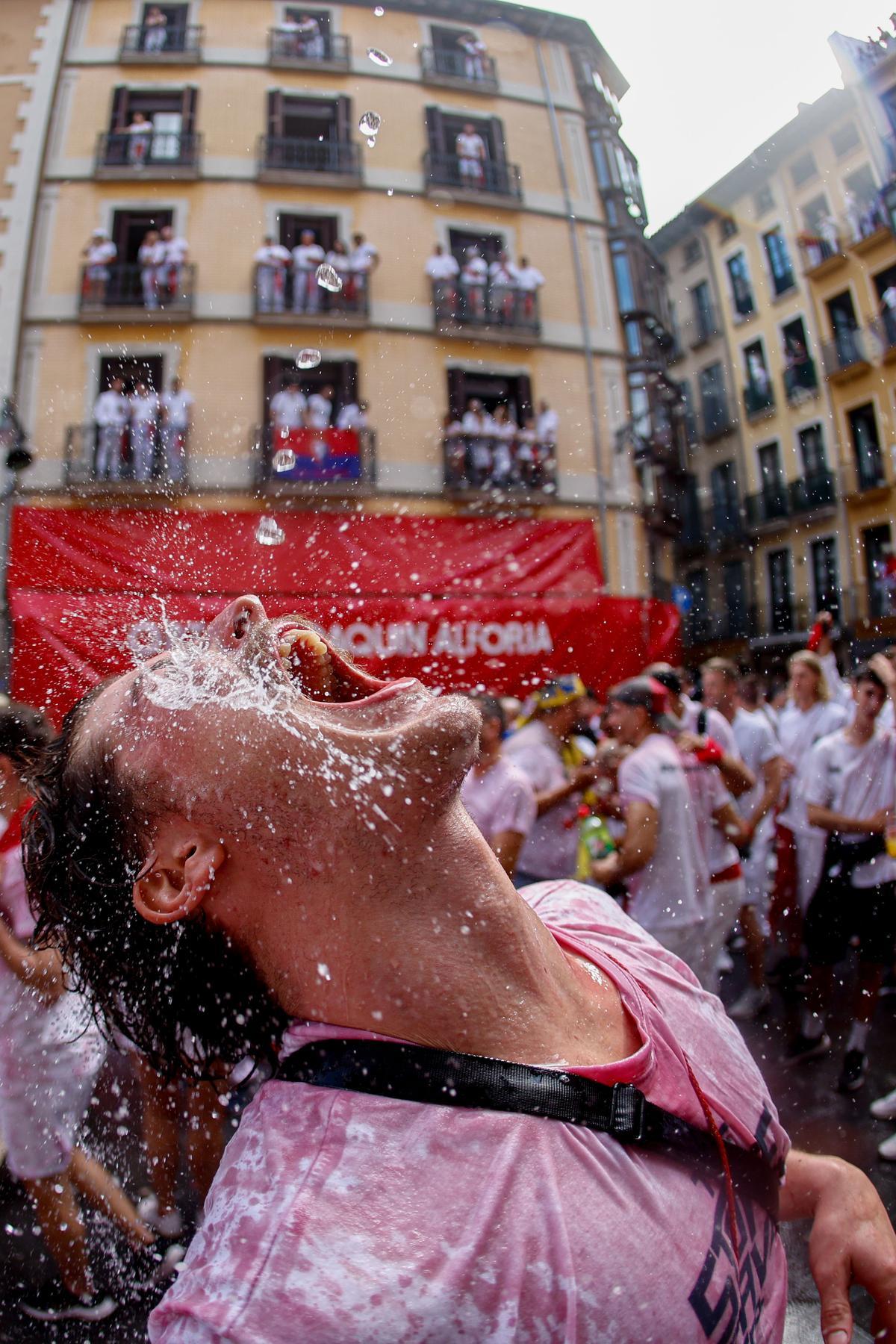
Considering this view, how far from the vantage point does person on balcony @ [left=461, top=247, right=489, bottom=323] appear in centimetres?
282

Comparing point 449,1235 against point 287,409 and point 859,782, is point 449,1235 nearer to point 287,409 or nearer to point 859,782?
point 287,409

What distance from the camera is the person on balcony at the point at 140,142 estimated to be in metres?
2.38

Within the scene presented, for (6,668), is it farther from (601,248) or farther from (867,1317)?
(867,1317)

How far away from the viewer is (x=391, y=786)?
3.28 ft

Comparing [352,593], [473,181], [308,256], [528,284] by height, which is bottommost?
[352,593]

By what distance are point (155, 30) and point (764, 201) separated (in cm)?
206

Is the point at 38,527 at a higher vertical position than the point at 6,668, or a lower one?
higher

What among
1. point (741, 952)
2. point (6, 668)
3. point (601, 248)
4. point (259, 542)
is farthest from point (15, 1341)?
point (741, 952)

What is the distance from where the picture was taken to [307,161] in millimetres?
2572

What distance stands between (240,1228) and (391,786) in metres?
0.50

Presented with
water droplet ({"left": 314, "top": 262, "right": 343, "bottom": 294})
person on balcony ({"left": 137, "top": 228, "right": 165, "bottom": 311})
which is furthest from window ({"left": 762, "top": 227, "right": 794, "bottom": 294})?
person on balcony ({"left": 137, "top": 228, "right": 165, "bottom": 311})

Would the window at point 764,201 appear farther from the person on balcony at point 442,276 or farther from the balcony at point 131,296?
the balcony at point 131,296

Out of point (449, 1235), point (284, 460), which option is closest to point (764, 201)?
point (284, 460)

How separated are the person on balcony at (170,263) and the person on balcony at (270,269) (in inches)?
9.5
